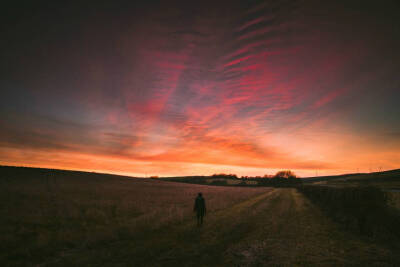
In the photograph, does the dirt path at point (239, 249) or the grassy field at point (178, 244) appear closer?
the dirt path at point (239, 249)

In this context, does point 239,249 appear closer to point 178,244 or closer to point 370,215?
point 178,244

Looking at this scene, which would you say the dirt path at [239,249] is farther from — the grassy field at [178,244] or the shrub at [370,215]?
the shrub at [370,215]

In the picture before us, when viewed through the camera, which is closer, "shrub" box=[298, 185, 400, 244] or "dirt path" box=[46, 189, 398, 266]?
"dirt path" box=[46, 189, 398, 266]

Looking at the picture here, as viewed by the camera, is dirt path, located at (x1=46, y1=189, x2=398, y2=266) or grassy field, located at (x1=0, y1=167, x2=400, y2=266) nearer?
dirt path, located at (x1=46, y1=189, x2=398, y2=266)

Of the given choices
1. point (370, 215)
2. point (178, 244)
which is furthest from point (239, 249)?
point (370, 215)

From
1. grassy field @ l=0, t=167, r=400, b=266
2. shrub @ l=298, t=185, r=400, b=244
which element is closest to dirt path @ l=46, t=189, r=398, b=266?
grassy field @ l=0, t=167, r=400, b=266

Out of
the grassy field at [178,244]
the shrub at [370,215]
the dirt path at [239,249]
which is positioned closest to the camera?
the dirt path at [239,249]

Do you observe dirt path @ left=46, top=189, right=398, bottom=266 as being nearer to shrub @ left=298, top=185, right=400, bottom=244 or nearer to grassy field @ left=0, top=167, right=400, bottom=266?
grassy field @ left=0, top=167, right=400, bottom=266

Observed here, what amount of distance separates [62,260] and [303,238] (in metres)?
11.6

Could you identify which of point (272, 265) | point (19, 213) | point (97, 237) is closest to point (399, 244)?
point (272, 265)

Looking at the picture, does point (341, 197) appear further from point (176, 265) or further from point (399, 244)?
point (176, 265)

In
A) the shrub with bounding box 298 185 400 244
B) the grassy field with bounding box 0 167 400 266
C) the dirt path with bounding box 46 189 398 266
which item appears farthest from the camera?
the shrub with bounding box 298 185 400 244

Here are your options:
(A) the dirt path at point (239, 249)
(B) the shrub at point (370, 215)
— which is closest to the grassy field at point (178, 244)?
(A) the dirt path at point (239, 249)

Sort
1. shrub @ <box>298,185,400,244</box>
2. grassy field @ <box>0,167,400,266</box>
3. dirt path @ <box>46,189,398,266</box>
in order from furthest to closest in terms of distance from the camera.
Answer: shrub @ <box>298,185,400,244</box>, grassy field @ <box>0,167,400,266</box>, dirt path @ <box>46,189,398,266</box>
